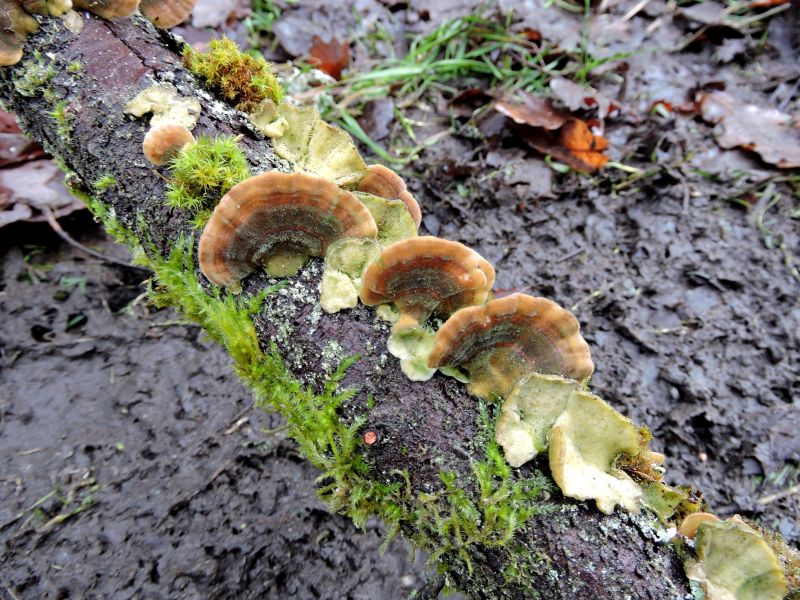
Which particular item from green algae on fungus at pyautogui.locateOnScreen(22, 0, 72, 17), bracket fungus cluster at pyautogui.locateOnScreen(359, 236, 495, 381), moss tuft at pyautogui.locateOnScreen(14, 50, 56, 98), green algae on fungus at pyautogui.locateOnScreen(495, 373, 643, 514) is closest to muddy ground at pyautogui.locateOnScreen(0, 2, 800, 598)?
A: green algae on fungus at pyautogui.locateOnScreen(495, 373, 643, 514)

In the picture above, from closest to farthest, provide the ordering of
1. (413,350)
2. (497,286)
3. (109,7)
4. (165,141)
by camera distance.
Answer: (413,350) < (165,141) < (109,7) < (497,286)

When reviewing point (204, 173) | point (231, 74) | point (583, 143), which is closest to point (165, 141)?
point (204, 173)

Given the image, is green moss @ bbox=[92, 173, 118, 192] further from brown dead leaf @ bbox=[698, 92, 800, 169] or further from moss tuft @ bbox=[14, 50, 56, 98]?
brown dead leaf @ bbox=[698, 92, 800, 169]

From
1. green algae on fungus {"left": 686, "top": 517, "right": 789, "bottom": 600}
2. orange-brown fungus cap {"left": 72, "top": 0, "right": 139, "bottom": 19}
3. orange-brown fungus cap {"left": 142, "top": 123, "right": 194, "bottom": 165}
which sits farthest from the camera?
orange-brown fungus cap {"left": 72, "top": 0, "right": 139, "bottom": 19}

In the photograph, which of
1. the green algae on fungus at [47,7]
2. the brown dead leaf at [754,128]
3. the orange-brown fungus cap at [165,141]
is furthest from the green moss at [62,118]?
the brown dead leaf at [754,128]

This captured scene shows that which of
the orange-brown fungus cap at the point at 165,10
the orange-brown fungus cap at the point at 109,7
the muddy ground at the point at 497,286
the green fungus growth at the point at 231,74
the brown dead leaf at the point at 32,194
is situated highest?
the orange-brown fungus cap at the point at 109,7

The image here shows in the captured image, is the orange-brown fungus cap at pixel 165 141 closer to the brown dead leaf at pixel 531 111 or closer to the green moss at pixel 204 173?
the green moss at pixel 204 173

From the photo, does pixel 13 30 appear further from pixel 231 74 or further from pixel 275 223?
pixel 275 223
